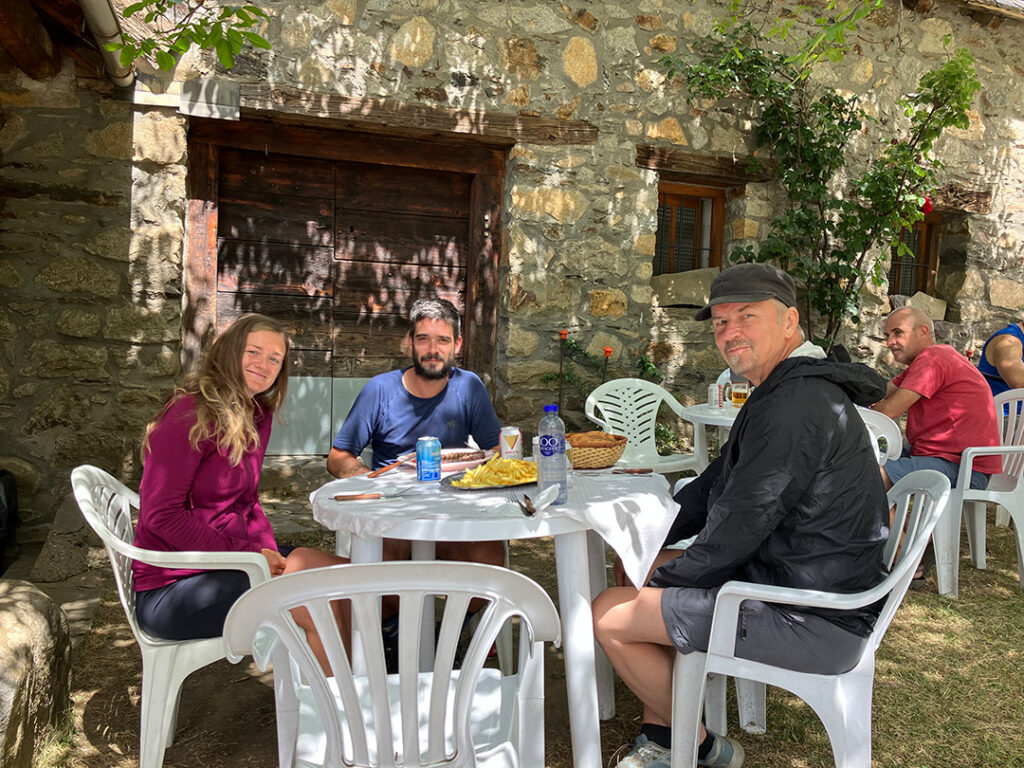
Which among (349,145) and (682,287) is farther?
(682,287)

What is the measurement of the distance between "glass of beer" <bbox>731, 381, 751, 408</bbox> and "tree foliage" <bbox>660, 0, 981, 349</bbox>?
5.68 feet

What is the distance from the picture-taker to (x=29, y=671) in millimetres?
2010

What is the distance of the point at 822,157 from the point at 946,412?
2701mm

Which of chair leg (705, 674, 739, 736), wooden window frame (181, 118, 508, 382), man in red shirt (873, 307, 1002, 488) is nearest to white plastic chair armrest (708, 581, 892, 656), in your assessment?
chair leg (705, 674, 739, 736)

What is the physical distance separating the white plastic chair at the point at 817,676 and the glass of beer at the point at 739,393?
2.34m

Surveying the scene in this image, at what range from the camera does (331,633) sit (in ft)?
4.30

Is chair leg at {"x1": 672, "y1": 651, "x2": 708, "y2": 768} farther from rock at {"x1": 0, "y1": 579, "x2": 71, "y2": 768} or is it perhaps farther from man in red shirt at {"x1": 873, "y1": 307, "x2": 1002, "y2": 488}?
man in red shirt at {"x1": 873, "y1": 307, "x2": 1002, "y2": 488}

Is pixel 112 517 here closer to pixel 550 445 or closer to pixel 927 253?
pixel 550 445

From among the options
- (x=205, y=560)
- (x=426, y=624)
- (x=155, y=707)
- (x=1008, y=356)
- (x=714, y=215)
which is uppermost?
(x=714, y=215)

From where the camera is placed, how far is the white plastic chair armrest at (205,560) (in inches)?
75.2

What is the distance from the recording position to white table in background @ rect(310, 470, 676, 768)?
1908mm

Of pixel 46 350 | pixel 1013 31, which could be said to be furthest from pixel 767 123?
pixel 46 350

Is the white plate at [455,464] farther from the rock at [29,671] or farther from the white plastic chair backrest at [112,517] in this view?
the rock at [29,671]

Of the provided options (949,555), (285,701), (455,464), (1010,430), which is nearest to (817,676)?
(285,701)
